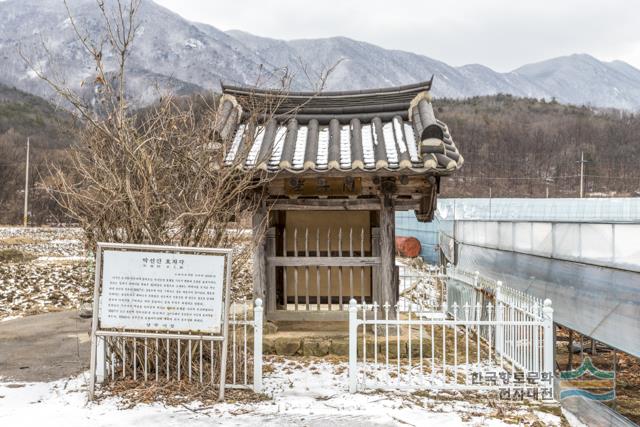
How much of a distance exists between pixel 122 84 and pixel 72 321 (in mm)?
6087

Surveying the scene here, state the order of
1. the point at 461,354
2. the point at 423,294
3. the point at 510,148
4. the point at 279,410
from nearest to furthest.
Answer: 1. the point at 279,410
2. the point at 461,354
3. the point at 423,294
4. the point at 510,148

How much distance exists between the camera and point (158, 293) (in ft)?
17.6

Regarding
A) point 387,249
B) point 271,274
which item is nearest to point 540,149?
point 387,249

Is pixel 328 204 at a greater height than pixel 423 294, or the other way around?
pixel 328 204

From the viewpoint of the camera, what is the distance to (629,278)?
5477 millimetres

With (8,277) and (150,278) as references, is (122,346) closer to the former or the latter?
(150,278)

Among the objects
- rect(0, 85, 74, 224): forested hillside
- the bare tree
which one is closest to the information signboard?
the bare tree

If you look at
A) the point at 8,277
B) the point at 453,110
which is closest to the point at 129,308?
the point at 8,277

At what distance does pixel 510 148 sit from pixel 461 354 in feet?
220

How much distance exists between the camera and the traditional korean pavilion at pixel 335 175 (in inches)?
268

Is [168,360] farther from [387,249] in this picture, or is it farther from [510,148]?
[510,148]

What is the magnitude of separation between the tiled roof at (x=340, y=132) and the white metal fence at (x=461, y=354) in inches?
79.0

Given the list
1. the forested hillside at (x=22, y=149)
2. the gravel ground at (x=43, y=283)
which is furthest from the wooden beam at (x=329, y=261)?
the forested hillside at (x=22, y=149)

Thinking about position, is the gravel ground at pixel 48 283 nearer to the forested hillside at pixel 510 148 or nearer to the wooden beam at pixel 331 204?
the wooden beam at pixel 331 204
